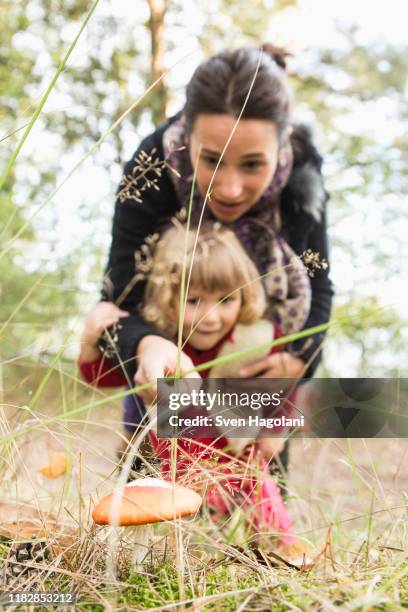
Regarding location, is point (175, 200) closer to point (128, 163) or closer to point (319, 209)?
point (128, 163)

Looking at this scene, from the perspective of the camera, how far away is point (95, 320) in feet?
4.67

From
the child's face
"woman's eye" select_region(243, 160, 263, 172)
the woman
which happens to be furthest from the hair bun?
the child's face

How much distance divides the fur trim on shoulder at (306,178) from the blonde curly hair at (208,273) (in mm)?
233

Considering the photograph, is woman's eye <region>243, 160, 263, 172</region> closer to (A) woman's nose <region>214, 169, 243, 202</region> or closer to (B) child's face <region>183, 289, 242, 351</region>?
(A) woman's nose <region>214, 169, 243, 202</region>

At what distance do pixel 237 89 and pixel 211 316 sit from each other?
23.8 inches

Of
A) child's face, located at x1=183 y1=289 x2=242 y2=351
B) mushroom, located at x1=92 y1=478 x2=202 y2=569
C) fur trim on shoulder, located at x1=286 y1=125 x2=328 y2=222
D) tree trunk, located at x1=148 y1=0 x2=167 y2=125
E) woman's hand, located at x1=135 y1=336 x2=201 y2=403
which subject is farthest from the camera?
tree trunk, located at x1=148 y1=0 x2=167 y2=125

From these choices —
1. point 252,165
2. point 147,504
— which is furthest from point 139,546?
point 252,165

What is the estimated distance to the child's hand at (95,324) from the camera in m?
1.38

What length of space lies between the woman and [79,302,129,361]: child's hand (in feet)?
0.13

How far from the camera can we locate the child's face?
1537 millimetres

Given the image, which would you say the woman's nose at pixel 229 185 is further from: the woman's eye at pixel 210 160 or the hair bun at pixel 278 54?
the hair bun at pixel 278 54

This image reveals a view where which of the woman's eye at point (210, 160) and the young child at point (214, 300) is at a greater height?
the woman's eye at point (210, 160)

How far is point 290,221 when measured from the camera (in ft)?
5.62

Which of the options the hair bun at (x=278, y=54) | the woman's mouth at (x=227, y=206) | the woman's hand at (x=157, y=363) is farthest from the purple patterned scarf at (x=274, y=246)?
the woman's hand at (x=157, y=363)
